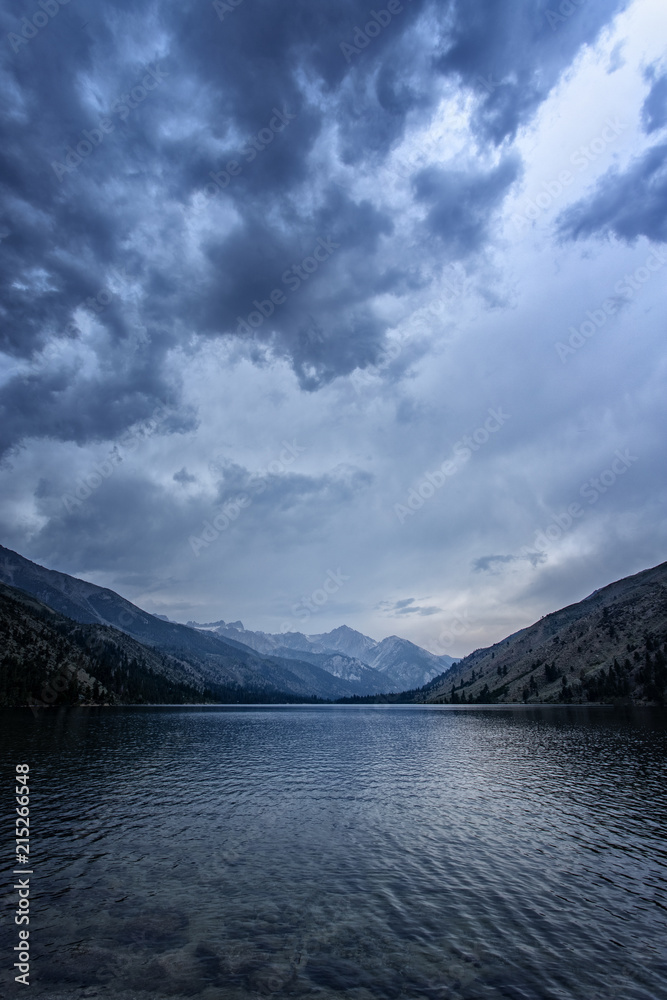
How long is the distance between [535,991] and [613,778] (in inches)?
2303

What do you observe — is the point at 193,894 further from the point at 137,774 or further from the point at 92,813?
the point at 137,774

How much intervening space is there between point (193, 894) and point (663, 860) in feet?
114

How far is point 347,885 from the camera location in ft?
98.6

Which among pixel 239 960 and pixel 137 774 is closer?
pixel 239 960

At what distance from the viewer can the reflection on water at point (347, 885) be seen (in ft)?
66.2

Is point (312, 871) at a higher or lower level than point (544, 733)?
higher

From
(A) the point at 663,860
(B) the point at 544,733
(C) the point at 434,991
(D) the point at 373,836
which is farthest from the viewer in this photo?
(B) the point at 544,733

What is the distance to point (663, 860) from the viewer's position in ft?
116

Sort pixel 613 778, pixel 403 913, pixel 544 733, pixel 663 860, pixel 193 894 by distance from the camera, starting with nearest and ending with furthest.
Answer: pixel 403 913
pixel 193 894
pixel 663 860
pixel 613 778
pixel 544 733

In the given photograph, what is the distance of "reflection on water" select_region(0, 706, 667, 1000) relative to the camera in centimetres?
2019

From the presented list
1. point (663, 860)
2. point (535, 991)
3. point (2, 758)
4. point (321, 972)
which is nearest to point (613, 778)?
point (663, 860)

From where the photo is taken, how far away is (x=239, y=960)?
21.2m

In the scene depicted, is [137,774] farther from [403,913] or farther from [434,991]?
[434,991]

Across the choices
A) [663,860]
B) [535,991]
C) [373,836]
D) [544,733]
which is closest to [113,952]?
[535,991]
